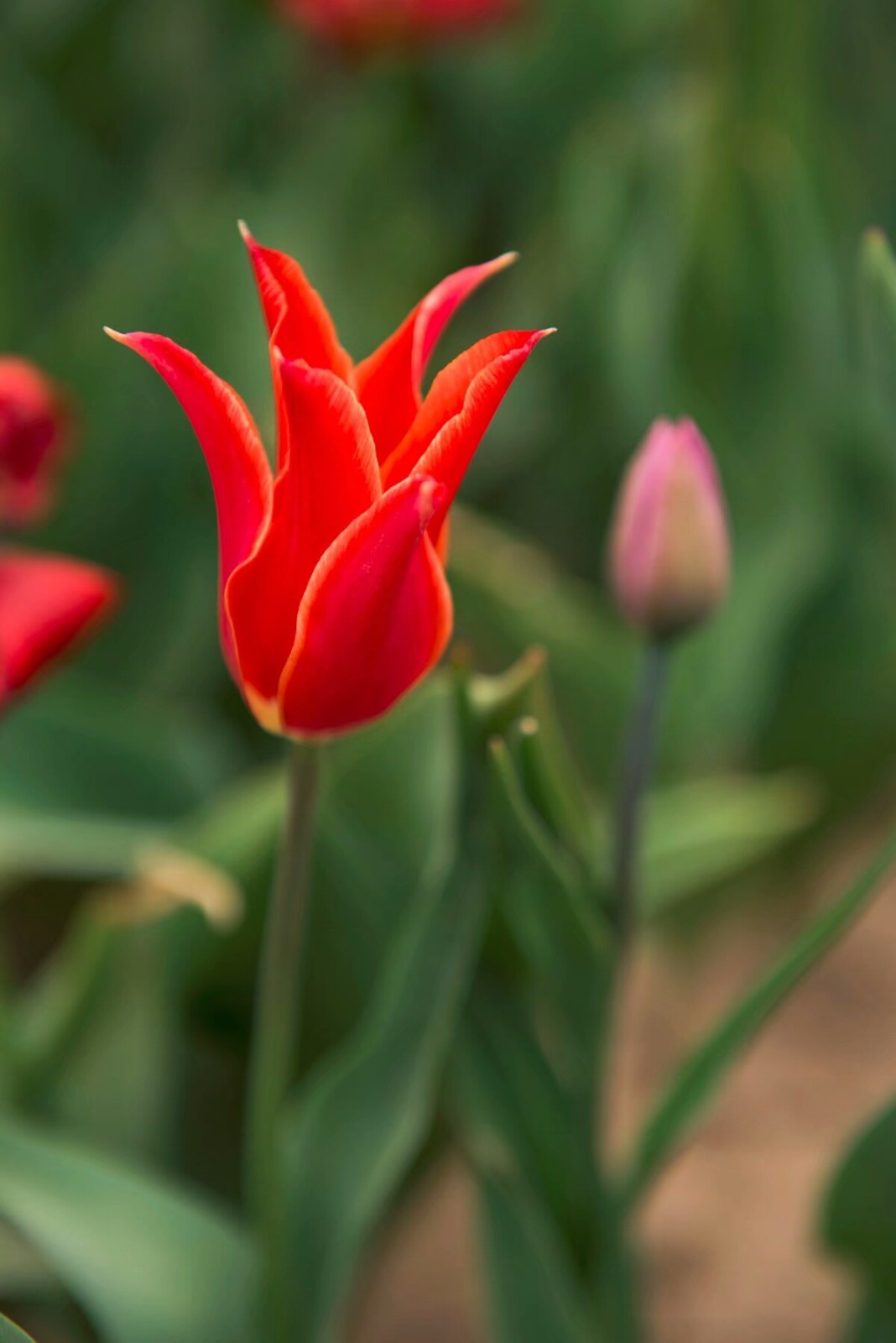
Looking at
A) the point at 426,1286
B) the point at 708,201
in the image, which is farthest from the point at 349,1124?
the point at 708,201

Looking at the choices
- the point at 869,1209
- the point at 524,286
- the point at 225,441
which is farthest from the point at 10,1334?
the point at 524,286

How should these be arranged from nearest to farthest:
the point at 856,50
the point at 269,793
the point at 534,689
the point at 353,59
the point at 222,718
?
the point at 534,689, the point at 269,793, the point at 222,718, the point at 353,59, the point at 856,50

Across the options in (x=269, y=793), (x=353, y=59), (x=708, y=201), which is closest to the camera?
(x=269, y=793)

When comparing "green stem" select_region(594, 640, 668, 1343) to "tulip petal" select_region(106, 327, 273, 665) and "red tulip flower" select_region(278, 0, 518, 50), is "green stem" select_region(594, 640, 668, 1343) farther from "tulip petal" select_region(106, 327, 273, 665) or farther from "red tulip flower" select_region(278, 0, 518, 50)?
"red tulip flower" select_region(278, 0, 518, 50)

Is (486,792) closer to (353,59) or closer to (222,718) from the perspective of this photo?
(222,718)

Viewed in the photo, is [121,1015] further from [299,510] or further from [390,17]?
[390,17]

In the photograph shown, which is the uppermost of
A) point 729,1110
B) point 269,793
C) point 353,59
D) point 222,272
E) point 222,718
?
point 353,59

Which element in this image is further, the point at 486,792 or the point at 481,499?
the point at 481,499

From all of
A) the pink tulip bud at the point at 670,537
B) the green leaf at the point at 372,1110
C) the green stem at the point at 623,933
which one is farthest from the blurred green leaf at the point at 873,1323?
the pink tulip bud at the point at 670,537
